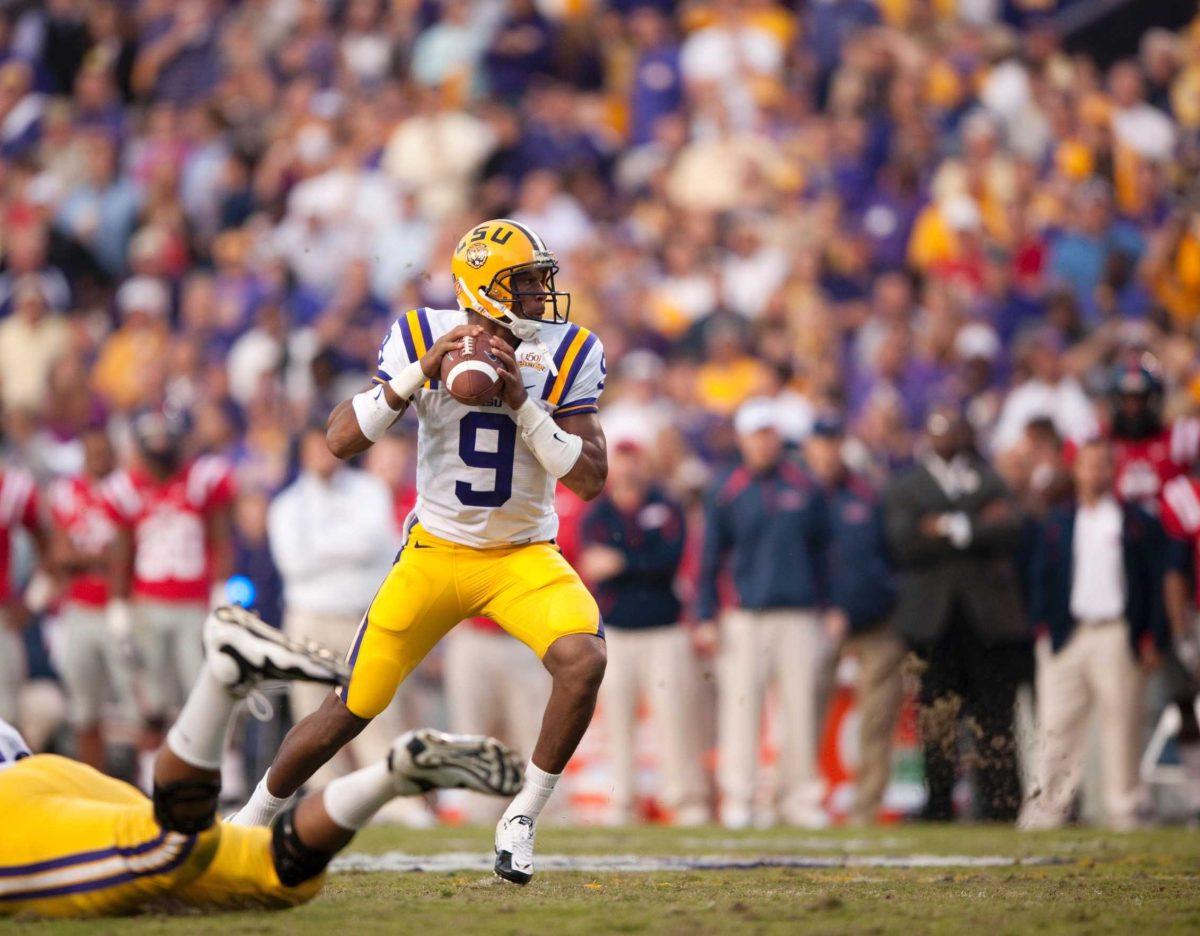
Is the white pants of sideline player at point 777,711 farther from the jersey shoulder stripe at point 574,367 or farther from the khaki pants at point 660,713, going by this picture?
the jersey shoulder stripe at point 574,367

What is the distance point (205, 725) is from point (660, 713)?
5300 mm

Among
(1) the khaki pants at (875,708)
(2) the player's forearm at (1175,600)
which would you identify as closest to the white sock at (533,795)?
(1) the khaki pants at (875,708)

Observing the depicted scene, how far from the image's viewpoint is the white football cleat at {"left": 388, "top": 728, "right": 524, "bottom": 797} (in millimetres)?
4512

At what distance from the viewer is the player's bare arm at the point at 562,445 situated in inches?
223

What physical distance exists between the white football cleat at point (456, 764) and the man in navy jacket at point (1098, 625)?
5125mm

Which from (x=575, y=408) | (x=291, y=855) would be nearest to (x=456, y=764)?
(x=291, y=855)

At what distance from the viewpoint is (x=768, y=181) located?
42.4ft

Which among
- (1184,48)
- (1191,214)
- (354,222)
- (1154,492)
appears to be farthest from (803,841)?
(1184,48)

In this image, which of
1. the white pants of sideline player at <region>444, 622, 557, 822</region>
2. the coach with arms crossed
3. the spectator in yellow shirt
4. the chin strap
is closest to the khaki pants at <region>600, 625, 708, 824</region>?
the white pants of sideline player at <region>444, 622, 557, 822</region>

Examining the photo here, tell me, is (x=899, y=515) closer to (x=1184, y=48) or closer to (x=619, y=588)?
(x=619, y=588)

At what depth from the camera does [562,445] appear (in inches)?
225

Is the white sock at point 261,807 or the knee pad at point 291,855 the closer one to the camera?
the knee pad at point 291,855

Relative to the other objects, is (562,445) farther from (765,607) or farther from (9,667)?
(9,667)

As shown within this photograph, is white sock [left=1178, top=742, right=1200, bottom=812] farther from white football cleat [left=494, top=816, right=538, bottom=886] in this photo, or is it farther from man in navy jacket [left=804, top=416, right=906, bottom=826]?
white football cleat [left=494, top=816, right=538, bottom=886]
